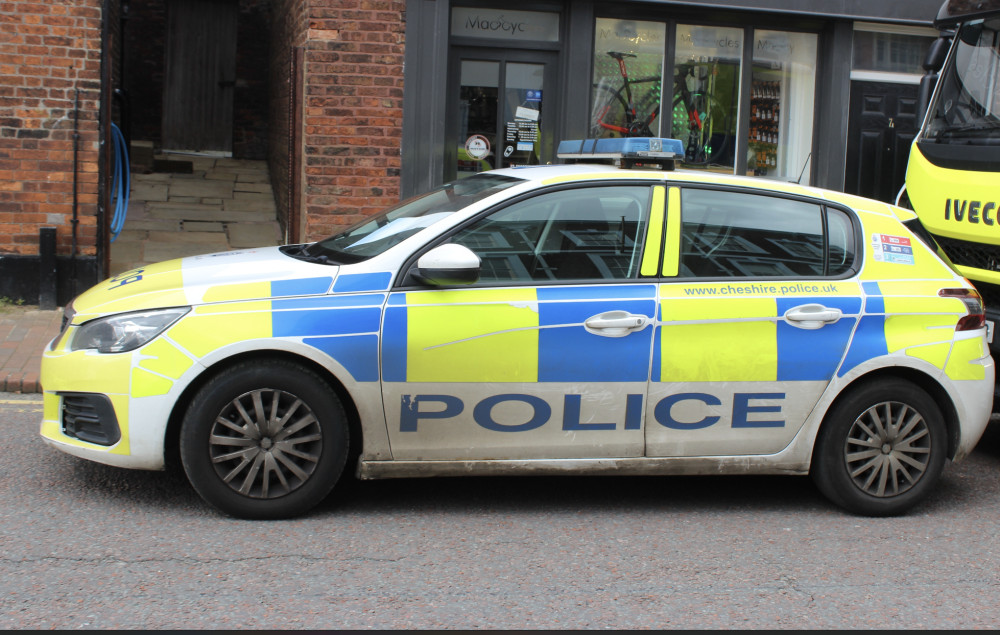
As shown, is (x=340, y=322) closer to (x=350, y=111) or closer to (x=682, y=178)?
(x=682, y=178)

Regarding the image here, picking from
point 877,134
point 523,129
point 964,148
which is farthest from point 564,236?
point 877,134

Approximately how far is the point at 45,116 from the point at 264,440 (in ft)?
19.3

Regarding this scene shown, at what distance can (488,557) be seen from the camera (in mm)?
4195

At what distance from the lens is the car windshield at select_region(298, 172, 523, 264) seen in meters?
4.77

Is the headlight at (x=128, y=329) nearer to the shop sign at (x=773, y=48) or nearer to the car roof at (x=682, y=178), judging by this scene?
the car roof at (x=682, y=178)

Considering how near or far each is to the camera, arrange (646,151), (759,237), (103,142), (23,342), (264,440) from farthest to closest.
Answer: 1. (103,142)
2. (23,342)
3. (646,151)
4. (759,237)
5. (264,440)

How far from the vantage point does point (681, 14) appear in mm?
10641

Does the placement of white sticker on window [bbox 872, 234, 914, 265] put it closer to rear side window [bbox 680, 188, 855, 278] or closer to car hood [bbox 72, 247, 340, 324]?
rear side window [bbox 680, 188, 855, 278]

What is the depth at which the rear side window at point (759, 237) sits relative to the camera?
4844 millimetres

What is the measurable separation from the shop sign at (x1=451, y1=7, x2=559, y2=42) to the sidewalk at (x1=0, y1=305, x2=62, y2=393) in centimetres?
462

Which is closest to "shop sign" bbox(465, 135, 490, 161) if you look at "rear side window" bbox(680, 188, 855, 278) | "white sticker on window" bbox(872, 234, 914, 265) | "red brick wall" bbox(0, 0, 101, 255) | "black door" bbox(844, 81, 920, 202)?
"red brick wall" bbox(0, 0, 101, 255)

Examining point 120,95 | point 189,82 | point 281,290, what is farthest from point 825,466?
point 189,82

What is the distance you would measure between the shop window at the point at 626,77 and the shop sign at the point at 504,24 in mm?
516

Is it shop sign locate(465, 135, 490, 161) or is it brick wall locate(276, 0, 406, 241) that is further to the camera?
shop sign locate(465, 135, 490, 161)
